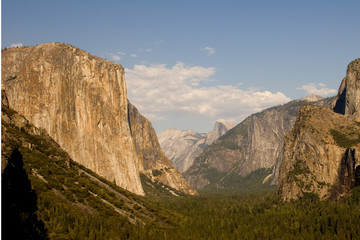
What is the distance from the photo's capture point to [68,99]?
595 feet

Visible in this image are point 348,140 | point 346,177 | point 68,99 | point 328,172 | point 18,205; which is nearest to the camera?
point 18,205

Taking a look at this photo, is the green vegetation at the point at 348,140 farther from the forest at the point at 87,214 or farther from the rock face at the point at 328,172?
the forest at the point at 87,214

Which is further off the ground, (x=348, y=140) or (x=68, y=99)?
(x=68, y=99)

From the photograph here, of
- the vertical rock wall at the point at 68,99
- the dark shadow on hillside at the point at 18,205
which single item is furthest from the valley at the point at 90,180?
the vertical rock wall at the point at 68,99

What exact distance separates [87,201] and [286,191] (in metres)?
125

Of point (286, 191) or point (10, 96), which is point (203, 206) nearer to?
point (286, 191)

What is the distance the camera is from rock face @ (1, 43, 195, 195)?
17000 centimetres

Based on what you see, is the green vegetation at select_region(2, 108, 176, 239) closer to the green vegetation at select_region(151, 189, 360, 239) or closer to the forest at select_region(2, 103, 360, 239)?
the forest at select_region(2, 103, 360, 239)

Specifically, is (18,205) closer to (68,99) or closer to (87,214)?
(87,214)

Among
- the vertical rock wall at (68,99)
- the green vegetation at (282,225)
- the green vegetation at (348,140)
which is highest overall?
the vertical rock wall at (68,99)

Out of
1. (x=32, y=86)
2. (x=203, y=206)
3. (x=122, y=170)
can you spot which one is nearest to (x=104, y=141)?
(x=122, y=170)

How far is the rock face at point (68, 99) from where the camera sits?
17000 centimetres

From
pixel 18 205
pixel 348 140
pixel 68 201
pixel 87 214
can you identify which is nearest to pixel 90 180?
pixel 68 201

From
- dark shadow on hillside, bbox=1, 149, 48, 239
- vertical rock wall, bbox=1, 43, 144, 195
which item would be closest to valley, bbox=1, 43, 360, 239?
dark shadow on hillside, bbox=1, 149, 48, 239
